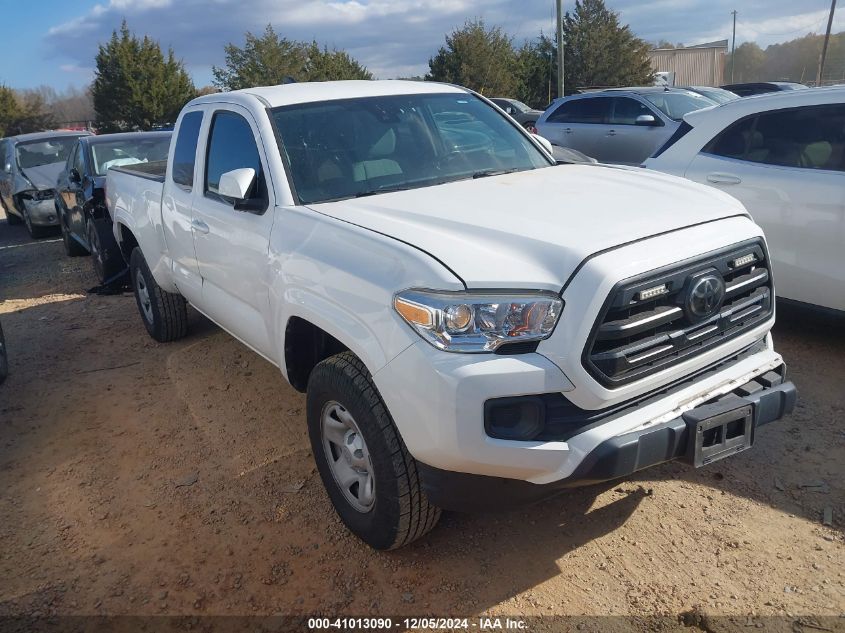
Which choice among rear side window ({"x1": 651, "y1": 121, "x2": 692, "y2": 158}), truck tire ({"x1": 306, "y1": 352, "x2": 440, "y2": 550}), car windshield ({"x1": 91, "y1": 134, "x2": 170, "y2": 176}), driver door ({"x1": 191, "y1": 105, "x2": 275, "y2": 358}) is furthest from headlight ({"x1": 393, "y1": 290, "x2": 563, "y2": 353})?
car windshield ({"x1": 91, "y1": 134, "x2": 170, "y2": 176})

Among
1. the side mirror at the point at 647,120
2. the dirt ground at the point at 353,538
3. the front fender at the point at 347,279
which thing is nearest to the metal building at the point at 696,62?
the side mirror at the point at 647,120

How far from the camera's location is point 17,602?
9.70 ft

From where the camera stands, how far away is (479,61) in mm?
33625

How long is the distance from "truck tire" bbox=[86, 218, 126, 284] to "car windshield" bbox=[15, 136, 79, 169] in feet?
22.0

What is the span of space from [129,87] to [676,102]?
31.9m

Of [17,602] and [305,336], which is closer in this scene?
[17,602]

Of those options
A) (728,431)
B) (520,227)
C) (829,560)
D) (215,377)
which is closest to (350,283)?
(520,227)

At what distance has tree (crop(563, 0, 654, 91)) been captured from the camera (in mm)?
36562

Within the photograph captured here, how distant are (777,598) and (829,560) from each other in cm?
35

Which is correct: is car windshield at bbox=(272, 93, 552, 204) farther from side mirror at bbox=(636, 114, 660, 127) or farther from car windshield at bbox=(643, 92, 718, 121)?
car windshield at bbox=(643, 92, 718, 121)

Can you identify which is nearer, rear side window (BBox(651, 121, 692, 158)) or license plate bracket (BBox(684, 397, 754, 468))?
license plate bracket (BBox(684, 397, 754, 468))

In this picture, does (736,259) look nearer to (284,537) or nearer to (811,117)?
(284,537)

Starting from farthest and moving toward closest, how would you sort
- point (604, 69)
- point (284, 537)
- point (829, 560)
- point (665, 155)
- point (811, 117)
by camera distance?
point (604, 69), point (665, 155), point (811, 117), point (284, 537), point (829, 560)

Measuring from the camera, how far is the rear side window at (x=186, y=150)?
4570 millimetres
